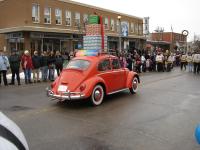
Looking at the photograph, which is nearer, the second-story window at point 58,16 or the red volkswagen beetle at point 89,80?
the red volkswagen beetle at point 89,80

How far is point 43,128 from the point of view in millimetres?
7250

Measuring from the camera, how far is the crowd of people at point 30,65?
1570cm

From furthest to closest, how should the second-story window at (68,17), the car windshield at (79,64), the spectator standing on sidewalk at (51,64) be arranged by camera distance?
the second-story window at (68,17) < the spectator standing on sidewalk at (51,64) < the car windshield at (79,64)

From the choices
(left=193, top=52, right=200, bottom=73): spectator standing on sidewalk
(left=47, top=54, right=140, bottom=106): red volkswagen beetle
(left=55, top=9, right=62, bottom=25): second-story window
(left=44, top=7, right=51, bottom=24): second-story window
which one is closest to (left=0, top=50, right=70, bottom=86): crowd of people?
(left=47, top=54, right=140, bottom=106): red volkswagen beetle

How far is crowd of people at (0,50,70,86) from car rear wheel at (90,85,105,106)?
6.57 metres

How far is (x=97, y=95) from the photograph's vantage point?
1021 cm

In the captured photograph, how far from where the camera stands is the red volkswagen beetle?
9.77 meters

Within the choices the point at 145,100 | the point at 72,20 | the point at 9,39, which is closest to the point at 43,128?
the point at 145,100

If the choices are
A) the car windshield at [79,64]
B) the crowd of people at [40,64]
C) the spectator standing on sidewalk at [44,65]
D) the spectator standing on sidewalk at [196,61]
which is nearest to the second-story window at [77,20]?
the crowd of people at [40,64]

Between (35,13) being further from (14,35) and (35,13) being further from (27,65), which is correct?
(27,65)

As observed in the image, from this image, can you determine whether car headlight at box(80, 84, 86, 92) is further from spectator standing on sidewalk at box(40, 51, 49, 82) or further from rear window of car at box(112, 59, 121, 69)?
spectator standing on sidewalk at box(40, 51, 49, 82)

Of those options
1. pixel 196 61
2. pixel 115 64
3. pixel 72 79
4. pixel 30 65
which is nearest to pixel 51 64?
pixel 30 65

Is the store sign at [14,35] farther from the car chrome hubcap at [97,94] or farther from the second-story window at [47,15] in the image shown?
the car chrome hubcap at [97,94]

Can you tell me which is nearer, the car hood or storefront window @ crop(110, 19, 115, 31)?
the car hood
